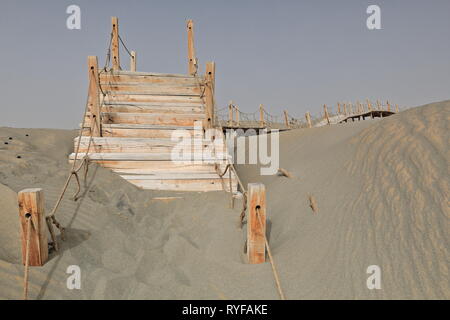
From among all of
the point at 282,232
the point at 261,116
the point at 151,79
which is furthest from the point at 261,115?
the point at 282,232

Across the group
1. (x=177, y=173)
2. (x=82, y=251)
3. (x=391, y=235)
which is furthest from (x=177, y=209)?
(x=391, y=235)

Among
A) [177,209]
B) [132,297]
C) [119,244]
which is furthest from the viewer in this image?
[177,209]

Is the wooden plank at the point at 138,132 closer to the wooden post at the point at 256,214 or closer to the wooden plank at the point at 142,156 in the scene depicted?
the wooden plank at the point at 142,156

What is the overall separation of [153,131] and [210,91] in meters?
1.68

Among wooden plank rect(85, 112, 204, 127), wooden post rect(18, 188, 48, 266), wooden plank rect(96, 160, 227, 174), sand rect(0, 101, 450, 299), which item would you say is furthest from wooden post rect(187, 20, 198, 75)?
wooden post rect(18, 188, 48, 266)

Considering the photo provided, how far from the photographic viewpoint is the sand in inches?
109

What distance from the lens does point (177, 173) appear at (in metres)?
5.96

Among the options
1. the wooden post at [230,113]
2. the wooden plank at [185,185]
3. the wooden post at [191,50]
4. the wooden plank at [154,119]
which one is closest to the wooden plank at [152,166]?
the wooden plank at [185,185]

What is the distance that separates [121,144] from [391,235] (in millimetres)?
5009

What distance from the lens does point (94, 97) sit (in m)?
6.51

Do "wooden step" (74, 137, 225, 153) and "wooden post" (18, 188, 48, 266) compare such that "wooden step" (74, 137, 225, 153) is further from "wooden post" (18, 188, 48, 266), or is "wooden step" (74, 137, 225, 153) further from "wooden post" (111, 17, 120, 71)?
"wooden post" (111, 17, 120, 71)

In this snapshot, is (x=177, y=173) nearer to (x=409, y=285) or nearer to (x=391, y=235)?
(x=391, y=235)

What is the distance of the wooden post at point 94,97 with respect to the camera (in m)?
6.34

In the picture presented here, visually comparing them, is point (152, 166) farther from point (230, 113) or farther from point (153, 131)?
point (230, 113)
